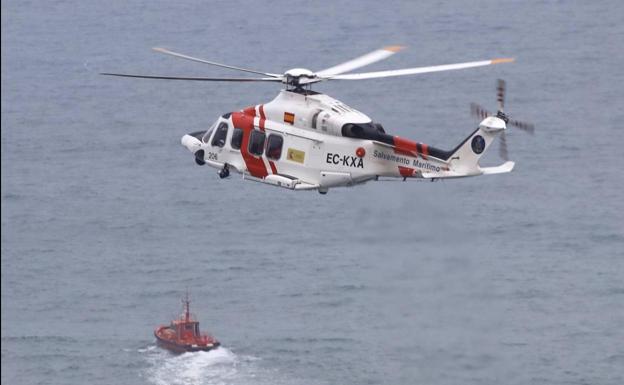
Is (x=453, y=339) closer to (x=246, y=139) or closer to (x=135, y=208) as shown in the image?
(x=246, y=139)

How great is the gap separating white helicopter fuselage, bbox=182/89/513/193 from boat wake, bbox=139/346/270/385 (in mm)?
70724

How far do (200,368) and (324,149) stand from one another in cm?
7765

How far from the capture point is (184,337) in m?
170

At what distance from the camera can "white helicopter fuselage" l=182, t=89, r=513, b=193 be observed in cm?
8881

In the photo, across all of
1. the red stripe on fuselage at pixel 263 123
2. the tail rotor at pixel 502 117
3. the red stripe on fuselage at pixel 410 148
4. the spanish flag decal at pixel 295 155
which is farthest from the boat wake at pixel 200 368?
the tail rotor at pixel 502 117

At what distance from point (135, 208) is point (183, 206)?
4816 mm

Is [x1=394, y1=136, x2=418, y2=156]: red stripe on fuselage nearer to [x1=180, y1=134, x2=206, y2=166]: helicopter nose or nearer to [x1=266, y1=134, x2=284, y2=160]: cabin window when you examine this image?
[x1=266, y1=134, x2=284, y2=160]: cabin window

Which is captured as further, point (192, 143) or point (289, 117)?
point (192, 143)

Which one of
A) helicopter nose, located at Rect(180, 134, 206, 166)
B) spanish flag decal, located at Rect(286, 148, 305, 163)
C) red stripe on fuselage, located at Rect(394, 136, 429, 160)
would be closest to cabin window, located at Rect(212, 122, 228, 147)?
helicopter nose, located at Rect(180, 134, 206, 166)

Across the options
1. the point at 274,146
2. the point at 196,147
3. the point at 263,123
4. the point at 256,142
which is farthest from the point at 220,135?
the point at 274,146

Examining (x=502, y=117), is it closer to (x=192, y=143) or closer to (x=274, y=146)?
(x=274, y=146)

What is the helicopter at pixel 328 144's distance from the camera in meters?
88.6

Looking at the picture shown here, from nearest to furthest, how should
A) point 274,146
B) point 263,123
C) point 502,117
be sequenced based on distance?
1. point 502,117
2. point 274,146
3. point 263,123

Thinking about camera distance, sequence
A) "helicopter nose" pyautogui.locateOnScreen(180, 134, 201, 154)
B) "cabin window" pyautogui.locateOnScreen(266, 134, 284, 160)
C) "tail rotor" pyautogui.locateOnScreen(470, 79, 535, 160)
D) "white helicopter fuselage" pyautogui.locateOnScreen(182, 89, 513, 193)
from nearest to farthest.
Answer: "tail rotor" pyautogui.locateOnScreen(470, 79, 535, 160) → "white helicopter fuselage" pyautogui.locateOnScreen(182, 89, 513, 193) → "cabin window" pyautogui.locateOnScreen(266, 134, 284, 160) → "helicopter nose" pyautogui.locateOnScreen(180, 134, 201, 154)
